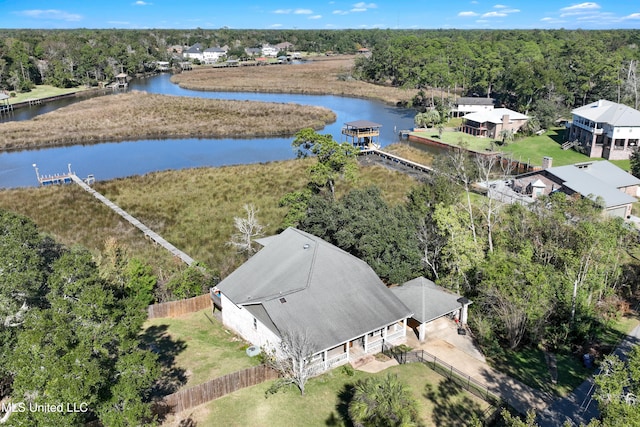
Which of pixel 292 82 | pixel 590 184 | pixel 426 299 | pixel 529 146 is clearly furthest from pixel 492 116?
pixel 292 82

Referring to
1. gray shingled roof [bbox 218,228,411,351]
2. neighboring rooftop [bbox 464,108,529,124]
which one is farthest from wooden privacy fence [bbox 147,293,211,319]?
neighboring rooftop [bbox 464,108,529,124]

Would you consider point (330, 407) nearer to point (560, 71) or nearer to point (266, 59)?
point (560, 71)

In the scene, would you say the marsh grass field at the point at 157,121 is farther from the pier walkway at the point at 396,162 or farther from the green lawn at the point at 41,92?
the green lawn at the point at 41,92

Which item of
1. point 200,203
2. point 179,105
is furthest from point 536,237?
point 179,105

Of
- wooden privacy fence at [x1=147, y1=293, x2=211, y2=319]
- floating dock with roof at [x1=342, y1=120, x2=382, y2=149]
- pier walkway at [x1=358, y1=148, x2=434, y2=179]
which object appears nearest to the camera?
wooden privacy fence at [x1=147, y1=293, x2=211, y2=319]

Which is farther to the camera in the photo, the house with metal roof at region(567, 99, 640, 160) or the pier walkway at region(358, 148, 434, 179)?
the house with metal roof at region(567, 99, 640, 160)

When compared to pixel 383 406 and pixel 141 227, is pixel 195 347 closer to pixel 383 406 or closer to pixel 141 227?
pixel 383 406

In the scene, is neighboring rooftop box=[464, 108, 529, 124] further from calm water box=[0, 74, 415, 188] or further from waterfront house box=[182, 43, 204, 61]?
waterfront house box=[182, 43, 204, 61]
